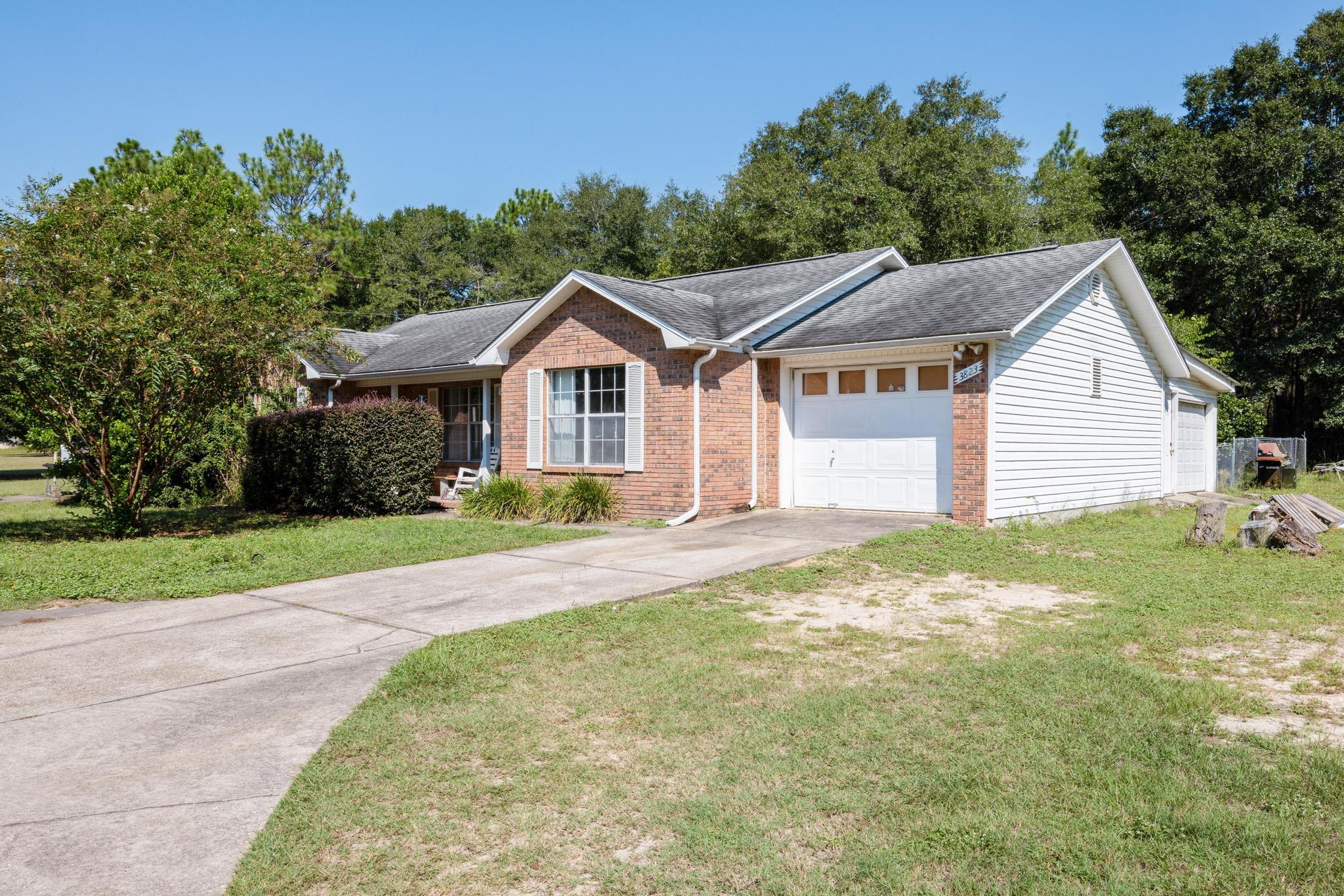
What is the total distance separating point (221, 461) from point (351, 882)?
60.9 ft

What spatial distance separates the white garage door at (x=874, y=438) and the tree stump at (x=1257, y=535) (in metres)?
3.89

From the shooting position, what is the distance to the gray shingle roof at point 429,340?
66.3ft

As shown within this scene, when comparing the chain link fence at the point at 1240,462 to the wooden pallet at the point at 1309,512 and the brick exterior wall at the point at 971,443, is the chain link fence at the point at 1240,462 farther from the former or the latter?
the brick exterior wall at the point at 971,443

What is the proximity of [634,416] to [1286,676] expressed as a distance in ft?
34.2

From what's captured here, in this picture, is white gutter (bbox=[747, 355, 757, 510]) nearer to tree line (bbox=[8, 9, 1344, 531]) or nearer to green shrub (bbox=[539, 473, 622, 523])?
green shrub (bbox=[539, 473, 622, 523])

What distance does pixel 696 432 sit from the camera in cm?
1416

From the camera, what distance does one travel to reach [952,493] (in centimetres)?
1356

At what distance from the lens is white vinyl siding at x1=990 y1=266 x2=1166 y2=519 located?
1362cm

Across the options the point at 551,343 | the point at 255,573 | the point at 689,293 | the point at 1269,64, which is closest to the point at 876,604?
the point at 255,573

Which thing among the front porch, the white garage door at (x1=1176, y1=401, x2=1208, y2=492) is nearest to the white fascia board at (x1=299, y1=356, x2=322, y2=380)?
the front porch

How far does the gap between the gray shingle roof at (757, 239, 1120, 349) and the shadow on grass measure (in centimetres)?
886

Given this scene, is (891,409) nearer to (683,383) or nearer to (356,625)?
(683,383)

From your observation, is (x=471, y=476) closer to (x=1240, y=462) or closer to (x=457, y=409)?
(x=457, y=409)

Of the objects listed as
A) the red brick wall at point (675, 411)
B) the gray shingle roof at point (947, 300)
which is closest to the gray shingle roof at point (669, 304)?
the red brick wall at point (675, 411)
